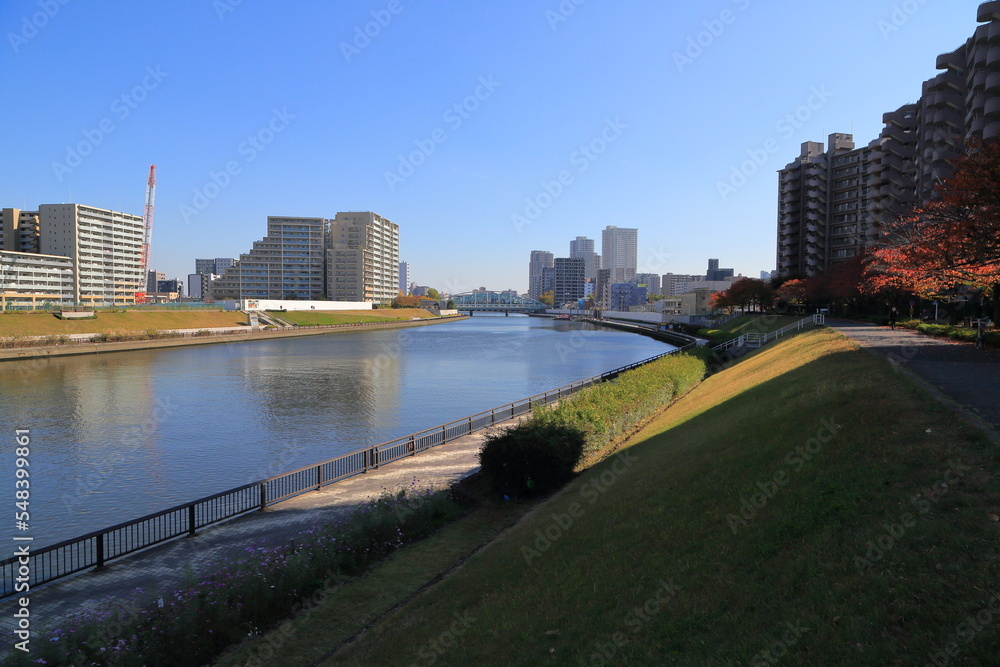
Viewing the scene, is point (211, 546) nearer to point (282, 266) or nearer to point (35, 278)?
point (35, 278)

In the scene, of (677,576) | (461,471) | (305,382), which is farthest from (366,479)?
(305,382)

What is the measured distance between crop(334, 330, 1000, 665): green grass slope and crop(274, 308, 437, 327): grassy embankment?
106860 mm

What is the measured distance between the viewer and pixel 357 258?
17325 centimetres

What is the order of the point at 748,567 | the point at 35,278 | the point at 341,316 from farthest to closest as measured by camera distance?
the point at 341,316 → the point at 35,278 → the point at 748,567

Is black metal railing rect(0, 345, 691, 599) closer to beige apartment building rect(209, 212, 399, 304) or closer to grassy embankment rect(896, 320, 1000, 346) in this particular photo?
grassy embankment rect(896, 320, 1000, 346)

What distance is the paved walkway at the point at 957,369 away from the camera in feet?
33.7

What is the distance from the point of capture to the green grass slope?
516 centimetres

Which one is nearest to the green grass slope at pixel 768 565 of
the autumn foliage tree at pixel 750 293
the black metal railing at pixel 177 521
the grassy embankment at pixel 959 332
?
the black metal railing at pixel 177 521

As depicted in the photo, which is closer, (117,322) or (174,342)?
(174,342)

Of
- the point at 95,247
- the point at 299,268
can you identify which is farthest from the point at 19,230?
the point at 299,268

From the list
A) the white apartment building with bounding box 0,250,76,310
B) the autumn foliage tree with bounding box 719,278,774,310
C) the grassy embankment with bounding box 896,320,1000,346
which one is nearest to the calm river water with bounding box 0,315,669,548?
the grassy embankment with bounding box 896,320,1000,346

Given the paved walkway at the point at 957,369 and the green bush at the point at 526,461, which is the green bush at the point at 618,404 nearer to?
the green bush at the point at 526,461

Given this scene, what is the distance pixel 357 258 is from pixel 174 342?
104 m

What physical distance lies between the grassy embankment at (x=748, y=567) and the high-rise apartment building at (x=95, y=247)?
15354 centimetres
